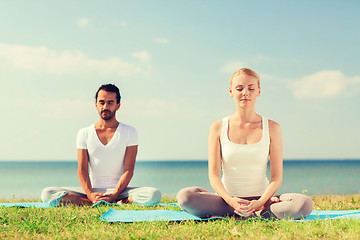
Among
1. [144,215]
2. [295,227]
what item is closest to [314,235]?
[295,227]

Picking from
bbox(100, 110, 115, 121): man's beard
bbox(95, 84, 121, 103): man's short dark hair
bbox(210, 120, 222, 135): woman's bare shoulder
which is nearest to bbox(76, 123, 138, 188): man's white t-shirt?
bbox(100, 110, 115, 121): man's beard

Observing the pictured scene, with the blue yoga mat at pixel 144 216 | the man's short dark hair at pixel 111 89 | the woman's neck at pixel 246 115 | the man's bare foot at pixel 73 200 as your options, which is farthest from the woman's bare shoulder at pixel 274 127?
the man's bare foot at pixel 73 200

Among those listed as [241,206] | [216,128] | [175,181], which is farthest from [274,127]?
[175,181]

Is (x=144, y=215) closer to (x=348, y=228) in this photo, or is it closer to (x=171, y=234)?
(x=171, y=234)

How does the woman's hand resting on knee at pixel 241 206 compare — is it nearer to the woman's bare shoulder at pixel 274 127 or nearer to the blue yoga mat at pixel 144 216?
the blue yoga mat at pixel 144 216

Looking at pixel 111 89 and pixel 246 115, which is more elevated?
pixel 111 89

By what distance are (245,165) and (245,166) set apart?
0.01 m

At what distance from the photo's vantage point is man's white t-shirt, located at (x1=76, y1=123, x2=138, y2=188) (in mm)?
6609

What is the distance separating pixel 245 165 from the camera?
4.83 meters

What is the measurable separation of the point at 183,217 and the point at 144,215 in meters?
0.54

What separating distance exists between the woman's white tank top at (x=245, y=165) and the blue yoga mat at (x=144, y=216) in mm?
546

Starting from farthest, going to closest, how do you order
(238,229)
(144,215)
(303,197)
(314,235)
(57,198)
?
1. (57,198)
2. (144,215)
3. (303,197)
4. (238,229)
5. (314,235)

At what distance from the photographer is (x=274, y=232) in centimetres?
396

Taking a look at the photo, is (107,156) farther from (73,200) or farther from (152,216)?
(152,216)
